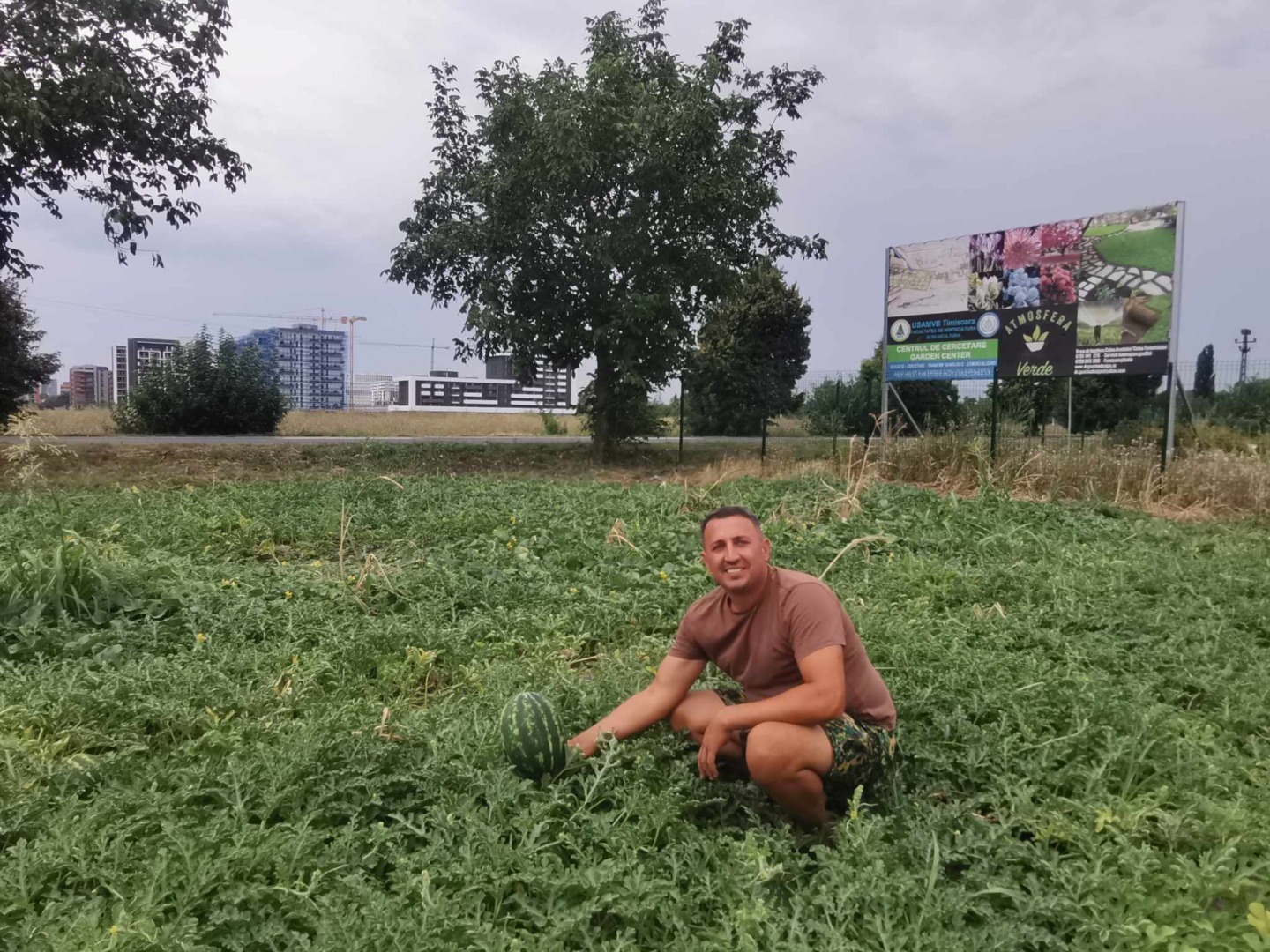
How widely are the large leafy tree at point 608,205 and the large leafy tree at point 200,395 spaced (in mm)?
10124

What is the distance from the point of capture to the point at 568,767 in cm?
315

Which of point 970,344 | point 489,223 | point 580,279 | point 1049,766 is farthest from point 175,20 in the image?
point 1049,766

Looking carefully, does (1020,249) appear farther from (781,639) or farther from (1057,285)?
(781,639)

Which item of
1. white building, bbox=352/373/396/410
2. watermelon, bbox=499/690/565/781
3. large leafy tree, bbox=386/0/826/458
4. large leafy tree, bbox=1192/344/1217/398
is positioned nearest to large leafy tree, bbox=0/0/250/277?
large leafy tree, bbox=386/0/826/458

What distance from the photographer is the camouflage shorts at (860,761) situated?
3.02 m

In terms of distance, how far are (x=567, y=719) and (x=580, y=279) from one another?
12.7m

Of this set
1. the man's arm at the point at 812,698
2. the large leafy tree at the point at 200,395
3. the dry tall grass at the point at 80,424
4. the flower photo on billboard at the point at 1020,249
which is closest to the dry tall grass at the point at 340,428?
the dry tall grass at the point at 80,424

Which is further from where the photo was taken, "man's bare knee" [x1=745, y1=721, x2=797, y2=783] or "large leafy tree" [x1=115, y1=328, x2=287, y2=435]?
"large leafy tree" [x1=115, y1=328, x2=287, y2=435]

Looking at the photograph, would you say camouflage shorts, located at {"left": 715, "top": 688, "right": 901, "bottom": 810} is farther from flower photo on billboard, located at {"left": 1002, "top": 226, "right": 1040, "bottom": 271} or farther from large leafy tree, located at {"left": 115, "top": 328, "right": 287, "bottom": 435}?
large leafy tree, located at {"left": 115, "top": 328, "right": 287, "bottom": 435}

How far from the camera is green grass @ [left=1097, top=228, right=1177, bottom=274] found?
11898 mm

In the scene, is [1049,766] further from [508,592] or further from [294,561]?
[294,561]

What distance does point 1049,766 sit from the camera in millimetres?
3369

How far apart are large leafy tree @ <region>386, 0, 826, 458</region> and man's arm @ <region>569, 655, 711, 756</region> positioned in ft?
38.1

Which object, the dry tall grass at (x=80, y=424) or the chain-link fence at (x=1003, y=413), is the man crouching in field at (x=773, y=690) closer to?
the chain-link fence at (x=1003, y=413)
